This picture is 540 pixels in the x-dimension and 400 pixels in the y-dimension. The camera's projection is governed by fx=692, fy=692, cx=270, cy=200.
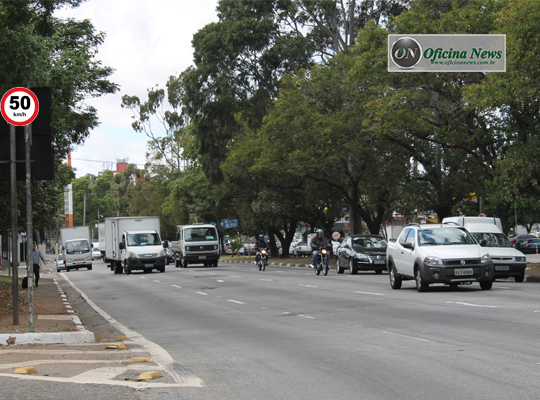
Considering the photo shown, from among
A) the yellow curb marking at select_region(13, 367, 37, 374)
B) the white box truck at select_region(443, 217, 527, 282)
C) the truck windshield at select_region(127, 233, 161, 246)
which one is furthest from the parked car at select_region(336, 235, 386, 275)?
the yellow curb marking at select_region(13, 367, 37, 374)

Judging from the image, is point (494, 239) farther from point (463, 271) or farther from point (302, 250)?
point (302, 250)

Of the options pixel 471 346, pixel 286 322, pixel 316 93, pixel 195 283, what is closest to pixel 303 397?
pixel 471 346

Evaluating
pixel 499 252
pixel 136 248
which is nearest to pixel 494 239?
pixel 499 252

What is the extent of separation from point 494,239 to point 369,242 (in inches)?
288

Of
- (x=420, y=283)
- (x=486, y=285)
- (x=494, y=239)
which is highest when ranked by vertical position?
(x=494, y=239)

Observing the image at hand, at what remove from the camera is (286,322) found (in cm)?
1255

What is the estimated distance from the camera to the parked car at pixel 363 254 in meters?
29.2

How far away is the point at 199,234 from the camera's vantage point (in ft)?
141

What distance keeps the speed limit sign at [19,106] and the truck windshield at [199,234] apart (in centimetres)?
3204

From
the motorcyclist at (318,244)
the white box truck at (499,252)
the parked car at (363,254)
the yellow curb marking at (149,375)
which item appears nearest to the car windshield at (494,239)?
the white box truck at (499,252)

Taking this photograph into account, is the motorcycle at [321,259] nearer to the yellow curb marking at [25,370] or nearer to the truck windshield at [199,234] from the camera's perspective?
the truck windshield at [199,234]

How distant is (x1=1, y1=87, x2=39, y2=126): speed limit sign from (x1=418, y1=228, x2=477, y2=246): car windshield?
1110 centimetres

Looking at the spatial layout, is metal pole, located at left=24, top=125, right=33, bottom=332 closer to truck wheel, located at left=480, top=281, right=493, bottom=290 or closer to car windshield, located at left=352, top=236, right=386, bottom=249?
truck wheel, located at left=480, top=281, right=493, bottom=290

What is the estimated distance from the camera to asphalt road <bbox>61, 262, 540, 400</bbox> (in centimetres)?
661
